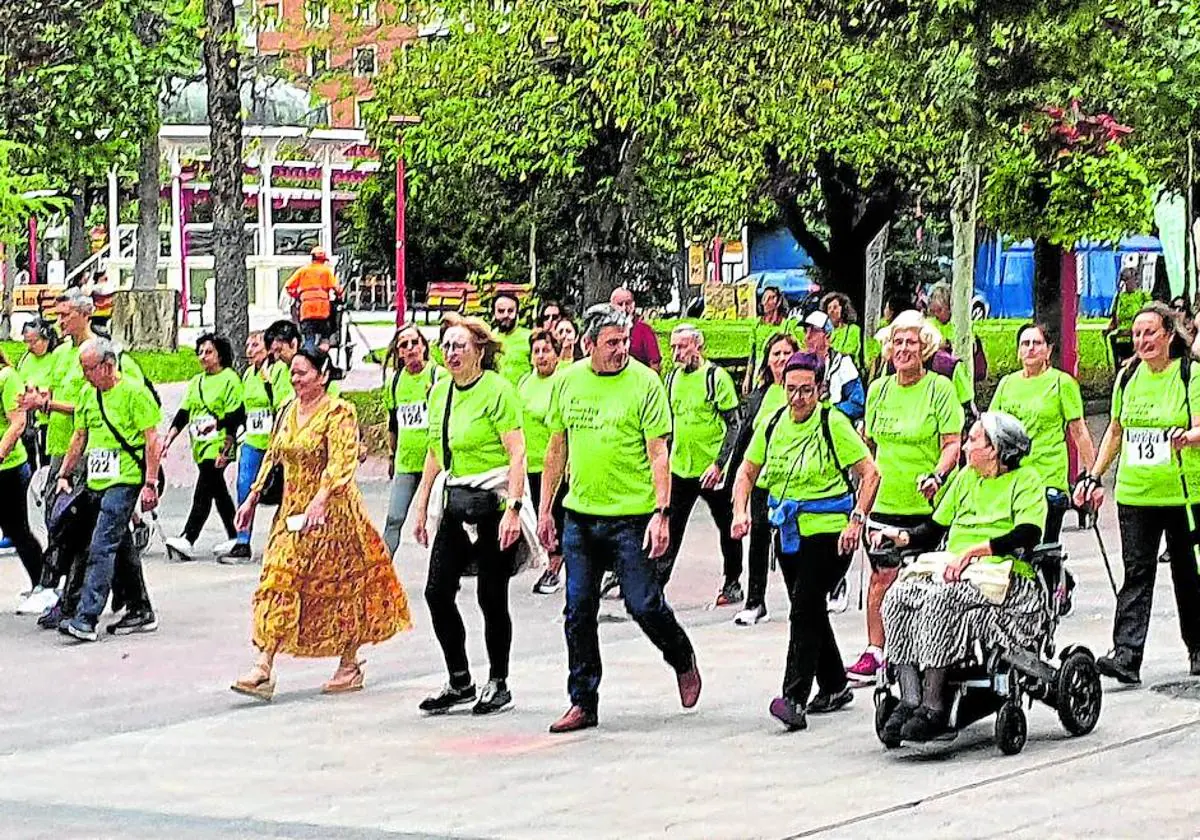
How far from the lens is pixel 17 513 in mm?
14648

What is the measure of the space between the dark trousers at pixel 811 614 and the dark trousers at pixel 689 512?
3531 millimetres

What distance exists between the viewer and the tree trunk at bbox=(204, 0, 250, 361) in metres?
24.3

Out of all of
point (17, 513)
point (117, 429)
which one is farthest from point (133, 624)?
point (17, 513)

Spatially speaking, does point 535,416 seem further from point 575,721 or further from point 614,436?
point 575,721

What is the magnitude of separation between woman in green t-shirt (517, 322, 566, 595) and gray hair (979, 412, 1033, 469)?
5.43 metres

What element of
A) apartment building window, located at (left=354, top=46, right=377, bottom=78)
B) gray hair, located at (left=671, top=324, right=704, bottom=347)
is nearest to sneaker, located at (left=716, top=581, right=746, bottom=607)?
gray hair, located at (left=671, top=324, right=704, bottom=347)

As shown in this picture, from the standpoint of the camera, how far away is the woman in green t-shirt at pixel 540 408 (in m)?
15.0

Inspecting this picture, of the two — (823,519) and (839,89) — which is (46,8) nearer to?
(839,89)

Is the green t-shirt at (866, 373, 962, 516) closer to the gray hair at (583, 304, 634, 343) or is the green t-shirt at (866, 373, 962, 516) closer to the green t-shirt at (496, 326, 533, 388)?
the gray hair at (583, 304, 634, 343)

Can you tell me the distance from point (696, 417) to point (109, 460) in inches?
137

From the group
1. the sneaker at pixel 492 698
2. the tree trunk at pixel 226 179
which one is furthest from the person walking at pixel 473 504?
the tree trunk at pixel 226 179

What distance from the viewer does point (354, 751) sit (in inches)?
395

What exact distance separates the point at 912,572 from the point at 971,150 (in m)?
10.4

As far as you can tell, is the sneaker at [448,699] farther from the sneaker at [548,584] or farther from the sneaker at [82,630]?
the sneaker at [548,584]
